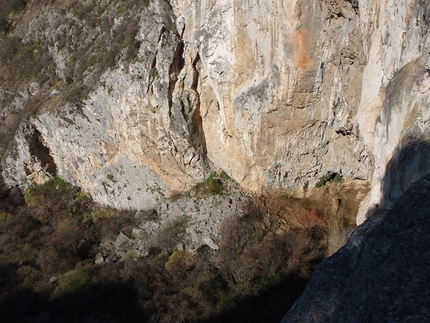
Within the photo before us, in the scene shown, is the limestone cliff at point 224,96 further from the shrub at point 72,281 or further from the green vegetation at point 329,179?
the shrub at point 72,281

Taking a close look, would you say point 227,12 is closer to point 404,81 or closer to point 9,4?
point 404,81

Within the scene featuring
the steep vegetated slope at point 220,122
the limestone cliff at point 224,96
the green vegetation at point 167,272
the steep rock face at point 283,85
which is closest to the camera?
the limestone cliff at point 224,96

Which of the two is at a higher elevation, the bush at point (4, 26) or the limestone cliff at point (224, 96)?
the bush at point (4, 26)

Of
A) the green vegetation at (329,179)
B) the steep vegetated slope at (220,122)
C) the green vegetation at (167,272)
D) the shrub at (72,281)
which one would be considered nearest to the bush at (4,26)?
the steep vegetated slope at (220,122)

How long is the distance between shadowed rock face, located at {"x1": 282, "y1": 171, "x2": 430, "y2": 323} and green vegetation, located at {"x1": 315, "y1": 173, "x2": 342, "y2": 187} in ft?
23.6

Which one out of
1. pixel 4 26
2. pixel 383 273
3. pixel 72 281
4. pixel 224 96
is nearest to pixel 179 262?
pixel 72 281

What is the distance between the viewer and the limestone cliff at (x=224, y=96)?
20.8ft

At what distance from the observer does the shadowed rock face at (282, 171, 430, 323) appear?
2.69 meters

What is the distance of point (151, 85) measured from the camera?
1136 cm

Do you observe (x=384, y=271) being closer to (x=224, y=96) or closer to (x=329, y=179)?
(x=224, y=96)

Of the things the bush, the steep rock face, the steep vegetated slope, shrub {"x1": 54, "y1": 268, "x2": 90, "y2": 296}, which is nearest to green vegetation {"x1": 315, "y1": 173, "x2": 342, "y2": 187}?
the steep vegetated slope

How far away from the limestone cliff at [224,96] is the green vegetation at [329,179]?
0.24m

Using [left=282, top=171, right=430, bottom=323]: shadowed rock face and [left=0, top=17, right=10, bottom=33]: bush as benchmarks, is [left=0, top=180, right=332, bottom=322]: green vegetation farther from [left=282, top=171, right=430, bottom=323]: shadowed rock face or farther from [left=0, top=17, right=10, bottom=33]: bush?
[left=0, top=17, right=10, bottom=33]: bush

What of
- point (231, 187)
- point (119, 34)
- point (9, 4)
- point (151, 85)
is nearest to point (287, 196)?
point (231, 187)
